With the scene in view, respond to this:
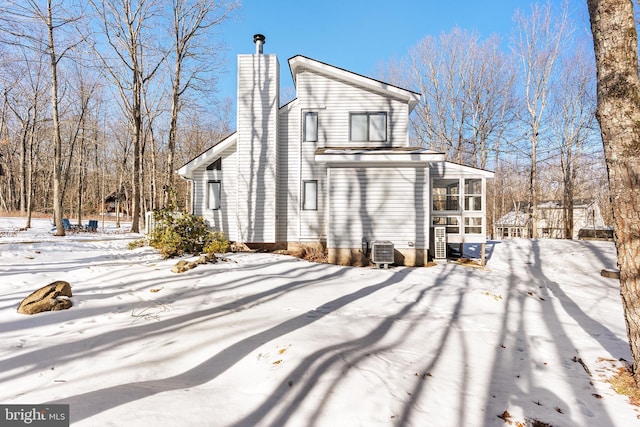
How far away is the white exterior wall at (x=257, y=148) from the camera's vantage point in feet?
39.8

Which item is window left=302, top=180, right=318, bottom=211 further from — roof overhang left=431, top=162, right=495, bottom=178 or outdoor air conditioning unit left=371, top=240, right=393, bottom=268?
roof overhang left=431, top=162, right=495, bottom=178

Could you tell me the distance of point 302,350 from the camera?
341cm

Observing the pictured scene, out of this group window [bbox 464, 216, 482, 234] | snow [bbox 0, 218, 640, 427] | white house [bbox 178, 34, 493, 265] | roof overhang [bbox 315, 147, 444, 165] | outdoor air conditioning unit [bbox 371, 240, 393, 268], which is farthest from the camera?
white house [bbox 178, 34, 493, 265]

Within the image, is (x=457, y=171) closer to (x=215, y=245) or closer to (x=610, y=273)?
(x=610, y=273)

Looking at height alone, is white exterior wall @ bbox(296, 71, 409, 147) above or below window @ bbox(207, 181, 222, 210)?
above

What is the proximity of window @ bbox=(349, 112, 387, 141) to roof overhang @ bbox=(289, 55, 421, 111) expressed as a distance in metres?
0.97

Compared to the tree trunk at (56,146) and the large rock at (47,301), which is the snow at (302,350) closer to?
the large rock at (47,301)

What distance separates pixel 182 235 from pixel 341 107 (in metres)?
8.01

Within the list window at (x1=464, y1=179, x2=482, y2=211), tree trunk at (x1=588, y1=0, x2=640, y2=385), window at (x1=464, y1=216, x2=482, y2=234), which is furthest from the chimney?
tree trunk at (x1=588, y1=0, x2=640, y2=385)

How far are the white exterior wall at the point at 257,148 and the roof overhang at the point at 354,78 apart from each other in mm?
1153

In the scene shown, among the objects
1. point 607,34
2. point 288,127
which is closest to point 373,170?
point 288,127

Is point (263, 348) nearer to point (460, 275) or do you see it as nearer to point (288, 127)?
point (460, 275)

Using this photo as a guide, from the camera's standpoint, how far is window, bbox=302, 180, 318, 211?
12.5 m

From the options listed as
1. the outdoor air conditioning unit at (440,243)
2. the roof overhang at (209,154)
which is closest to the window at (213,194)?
the roof overhang at (209,154)
